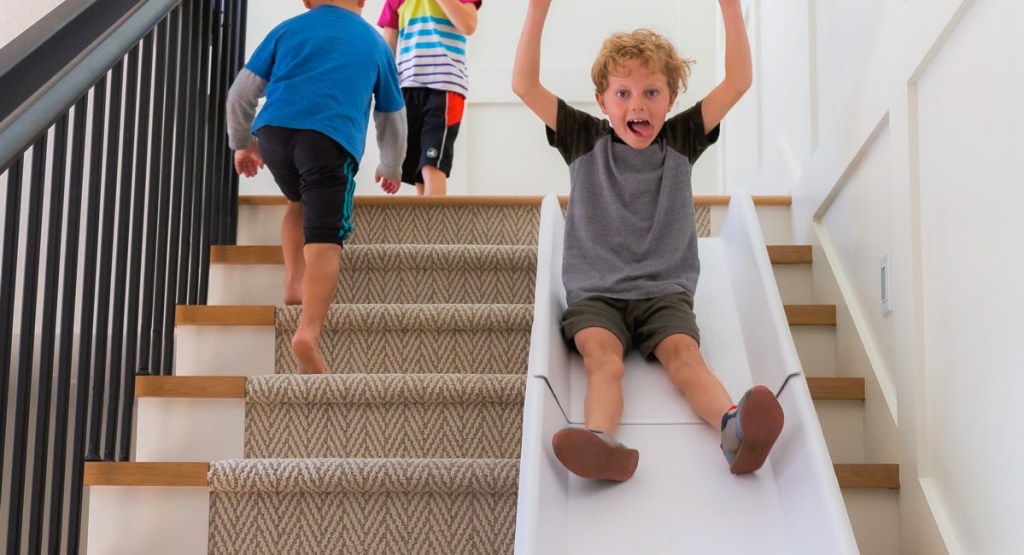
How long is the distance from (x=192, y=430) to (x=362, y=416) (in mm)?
309

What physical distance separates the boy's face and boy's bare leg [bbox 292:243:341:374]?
638 millimetres

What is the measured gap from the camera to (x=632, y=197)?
7.01 feet

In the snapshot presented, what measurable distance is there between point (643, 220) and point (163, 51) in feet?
3.31

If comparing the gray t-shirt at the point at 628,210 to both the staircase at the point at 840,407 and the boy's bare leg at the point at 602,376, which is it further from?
the staircase at the point at 840,407

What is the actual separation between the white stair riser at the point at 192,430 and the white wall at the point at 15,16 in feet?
5.64

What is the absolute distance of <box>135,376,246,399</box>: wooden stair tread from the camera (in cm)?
201

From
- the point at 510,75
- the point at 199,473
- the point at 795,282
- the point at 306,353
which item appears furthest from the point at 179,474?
the point at 510,75

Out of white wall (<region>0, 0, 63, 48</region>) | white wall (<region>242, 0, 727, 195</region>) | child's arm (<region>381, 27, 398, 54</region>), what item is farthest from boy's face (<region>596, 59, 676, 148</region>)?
white wall (<region>242, 0, 727, 195</region>)

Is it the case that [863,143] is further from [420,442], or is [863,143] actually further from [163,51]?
[163,51]

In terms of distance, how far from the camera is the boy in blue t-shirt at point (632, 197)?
1950 mm

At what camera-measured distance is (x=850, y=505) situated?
1808 mm

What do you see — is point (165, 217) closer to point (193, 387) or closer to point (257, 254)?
point (257, 254)

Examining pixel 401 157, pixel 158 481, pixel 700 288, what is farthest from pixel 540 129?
pixel 158 481

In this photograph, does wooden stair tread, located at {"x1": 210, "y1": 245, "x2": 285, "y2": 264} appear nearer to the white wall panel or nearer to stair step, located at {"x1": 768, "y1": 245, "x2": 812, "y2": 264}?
stair step, located at {"x1": 768, "y1": 245, "x2": 812, "y2": 264}
